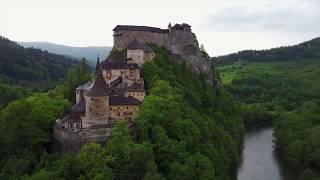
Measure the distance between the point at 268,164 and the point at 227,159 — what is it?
1433 centimetres

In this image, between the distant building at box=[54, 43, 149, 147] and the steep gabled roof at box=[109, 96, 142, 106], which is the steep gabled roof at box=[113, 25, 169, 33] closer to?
the distant building at box=[54, 43, 149, 147]

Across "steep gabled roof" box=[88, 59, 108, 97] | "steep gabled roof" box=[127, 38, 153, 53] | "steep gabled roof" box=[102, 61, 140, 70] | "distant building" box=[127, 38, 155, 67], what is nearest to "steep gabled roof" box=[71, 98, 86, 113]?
"steep gabled roof" box=[88, 59, 108, 97]

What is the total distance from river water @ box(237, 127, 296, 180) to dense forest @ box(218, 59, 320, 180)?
1815mm

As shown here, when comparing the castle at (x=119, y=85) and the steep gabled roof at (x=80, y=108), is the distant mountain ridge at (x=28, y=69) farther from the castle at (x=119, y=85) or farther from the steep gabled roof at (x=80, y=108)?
the steep gabled roof at (x=80, y=108)

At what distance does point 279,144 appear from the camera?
90.6 metres

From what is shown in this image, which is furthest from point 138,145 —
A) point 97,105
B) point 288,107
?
point 288,107

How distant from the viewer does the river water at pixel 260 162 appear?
75.6 metres

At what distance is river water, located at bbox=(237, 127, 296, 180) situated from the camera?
248ft

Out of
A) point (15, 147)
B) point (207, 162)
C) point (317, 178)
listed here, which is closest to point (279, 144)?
point (317, 178)

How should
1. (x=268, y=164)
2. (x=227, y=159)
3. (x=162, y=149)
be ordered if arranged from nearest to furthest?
1. (x=162, y=149)
2. (x=227, y=159)
3. (x=268, y=164)

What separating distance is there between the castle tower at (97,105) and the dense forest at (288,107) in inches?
1018

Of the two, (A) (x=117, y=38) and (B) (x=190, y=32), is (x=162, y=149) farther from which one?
(B) (x=190, y=32)

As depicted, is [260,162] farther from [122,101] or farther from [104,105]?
[104,105]

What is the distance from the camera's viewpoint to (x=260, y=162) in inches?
3334
